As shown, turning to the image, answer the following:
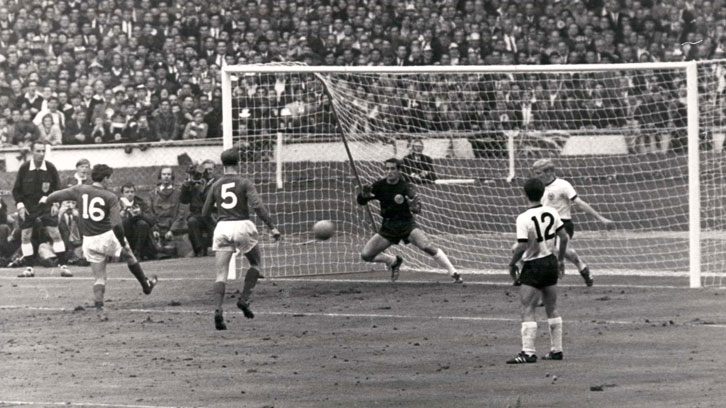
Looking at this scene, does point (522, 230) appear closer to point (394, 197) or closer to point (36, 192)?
point (394, 197)

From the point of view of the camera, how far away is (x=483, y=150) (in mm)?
28500

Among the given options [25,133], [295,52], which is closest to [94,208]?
[25,133]

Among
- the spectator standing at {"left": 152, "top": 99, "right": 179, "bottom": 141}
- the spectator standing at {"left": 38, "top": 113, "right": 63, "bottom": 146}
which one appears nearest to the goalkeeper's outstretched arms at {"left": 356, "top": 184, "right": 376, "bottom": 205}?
the spectator standing at {"left": 152, "top": 99, "right": 179, "bottom": 141}

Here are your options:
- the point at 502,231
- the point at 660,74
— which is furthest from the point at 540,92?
the point at 502,231

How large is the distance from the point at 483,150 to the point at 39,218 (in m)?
9.05

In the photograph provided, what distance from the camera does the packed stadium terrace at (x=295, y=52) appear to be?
29.1 meters

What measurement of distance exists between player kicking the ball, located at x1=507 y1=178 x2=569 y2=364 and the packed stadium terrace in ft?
48.7

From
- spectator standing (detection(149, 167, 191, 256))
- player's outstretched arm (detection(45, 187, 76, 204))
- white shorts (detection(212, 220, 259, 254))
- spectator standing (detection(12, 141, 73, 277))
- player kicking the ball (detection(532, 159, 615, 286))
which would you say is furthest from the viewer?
spectator standing (detection(149, 167, 191, 256))

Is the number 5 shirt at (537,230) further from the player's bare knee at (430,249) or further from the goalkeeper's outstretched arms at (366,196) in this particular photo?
the goalkeeper's outstretched arms at (366,196)

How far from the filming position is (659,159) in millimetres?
28922

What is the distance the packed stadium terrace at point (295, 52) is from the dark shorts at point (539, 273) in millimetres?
14907

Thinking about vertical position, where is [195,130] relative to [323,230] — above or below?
above

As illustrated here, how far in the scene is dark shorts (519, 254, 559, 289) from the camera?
1313cm

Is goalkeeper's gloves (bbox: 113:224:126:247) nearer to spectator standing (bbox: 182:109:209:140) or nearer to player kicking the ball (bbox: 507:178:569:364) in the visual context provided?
Result: player kicking the ball (bbox: 507:178:569:364)
